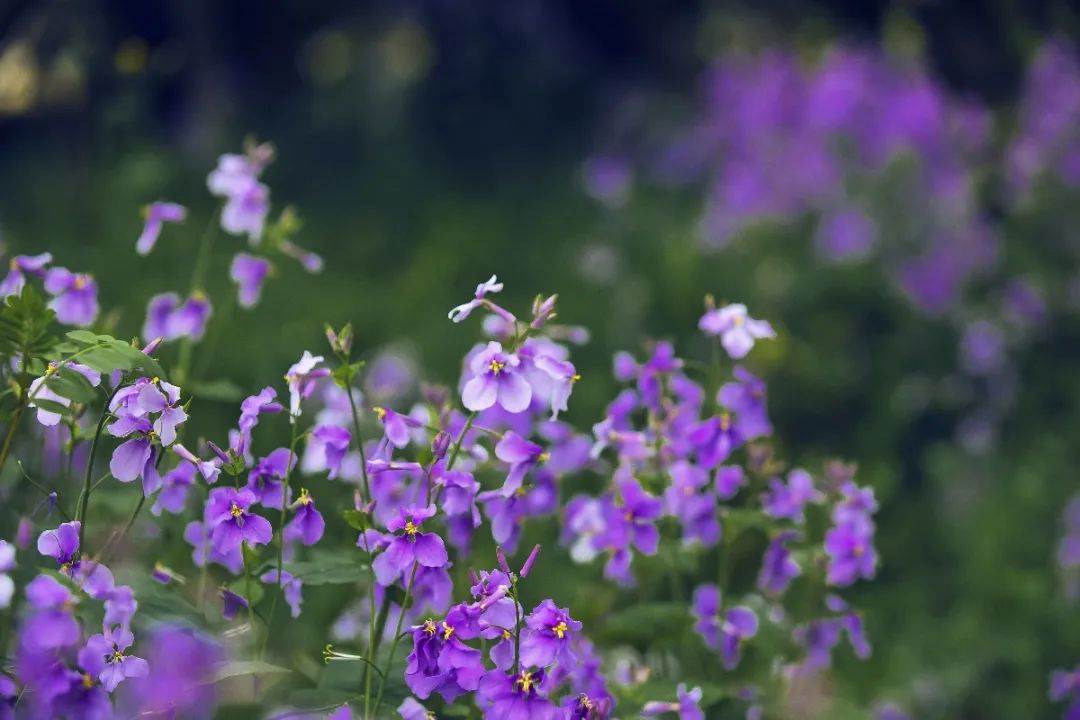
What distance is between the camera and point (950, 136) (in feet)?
17.5

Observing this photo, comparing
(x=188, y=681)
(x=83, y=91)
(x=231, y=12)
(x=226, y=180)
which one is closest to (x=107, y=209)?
(x=83, y=91)

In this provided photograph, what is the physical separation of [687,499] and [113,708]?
2.61 ft

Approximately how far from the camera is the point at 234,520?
1.47 metres

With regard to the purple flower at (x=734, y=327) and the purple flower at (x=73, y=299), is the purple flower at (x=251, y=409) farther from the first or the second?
the purple flower at (x=734, y=327)

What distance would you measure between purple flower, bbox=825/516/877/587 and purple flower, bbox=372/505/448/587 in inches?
26.2

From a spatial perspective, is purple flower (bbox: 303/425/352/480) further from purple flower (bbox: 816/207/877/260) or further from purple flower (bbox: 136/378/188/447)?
purple flower (bbox: 816/207/877/260)

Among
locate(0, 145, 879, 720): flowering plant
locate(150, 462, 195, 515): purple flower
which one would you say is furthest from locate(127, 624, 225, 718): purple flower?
locate(150, 462, 195, 515): purple flower

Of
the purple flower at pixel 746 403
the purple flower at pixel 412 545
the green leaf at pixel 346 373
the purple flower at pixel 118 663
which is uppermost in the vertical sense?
the purple flower at pixel 746 403

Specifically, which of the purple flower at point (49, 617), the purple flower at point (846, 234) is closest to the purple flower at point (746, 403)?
the purple flower at point (49, 617)

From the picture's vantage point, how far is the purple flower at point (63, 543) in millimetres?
1379

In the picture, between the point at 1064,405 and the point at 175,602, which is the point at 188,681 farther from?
the point at 1064,405

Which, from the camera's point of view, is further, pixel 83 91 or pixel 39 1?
pixel 83 91

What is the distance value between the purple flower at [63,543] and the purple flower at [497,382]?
439 millimetres

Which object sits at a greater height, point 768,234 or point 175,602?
point 768,234
